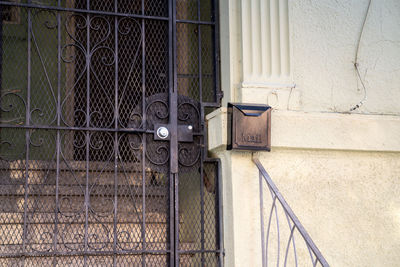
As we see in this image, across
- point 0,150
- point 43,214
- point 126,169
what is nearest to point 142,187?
point 126,169

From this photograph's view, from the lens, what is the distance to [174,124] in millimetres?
4121

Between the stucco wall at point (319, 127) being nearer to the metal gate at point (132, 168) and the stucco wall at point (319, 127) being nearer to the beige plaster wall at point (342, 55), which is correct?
the beige plaster wall at point (342, 55)

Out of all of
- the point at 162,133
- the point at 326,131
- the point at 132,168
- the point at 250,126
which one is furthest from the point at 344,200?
the point at 132,168

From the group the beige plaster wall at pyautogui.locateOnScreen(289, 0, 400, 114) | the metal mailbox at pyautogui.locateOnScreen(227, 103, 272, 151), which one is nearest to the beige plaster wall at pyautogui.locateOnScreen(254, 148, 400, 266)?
the metal mailbox at pyautogui.locateOnScreen(227, 103, 272, 151)

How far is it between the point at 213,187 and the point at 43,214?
129cm

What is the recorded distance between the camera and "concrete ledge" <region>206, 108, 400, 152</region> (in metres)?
4.00

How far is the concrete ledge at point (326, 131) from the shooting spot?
3998 millimetres

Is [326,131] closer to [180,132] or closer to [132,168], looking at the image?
[180,132]

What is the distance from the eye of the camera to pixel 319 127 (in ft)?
13.4

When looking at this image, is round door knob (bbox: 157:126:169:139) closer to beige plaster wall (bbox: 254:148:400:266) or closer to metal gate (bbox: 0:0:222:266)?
metal gate (bbox: 0:0:222:266)

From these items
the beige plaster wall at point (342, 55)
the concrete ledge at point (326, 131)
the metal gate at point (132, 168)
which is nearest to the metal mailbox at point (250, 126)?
the concrete ledge at point (326, 131)

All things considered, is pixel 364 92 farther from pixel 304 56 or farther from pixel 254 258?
pixel 254 258

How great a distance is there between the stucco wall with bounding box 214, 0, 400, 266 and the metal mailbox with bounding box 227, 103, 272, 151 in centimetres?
8

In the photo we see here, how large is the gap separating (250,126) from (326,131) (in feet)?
1.94
